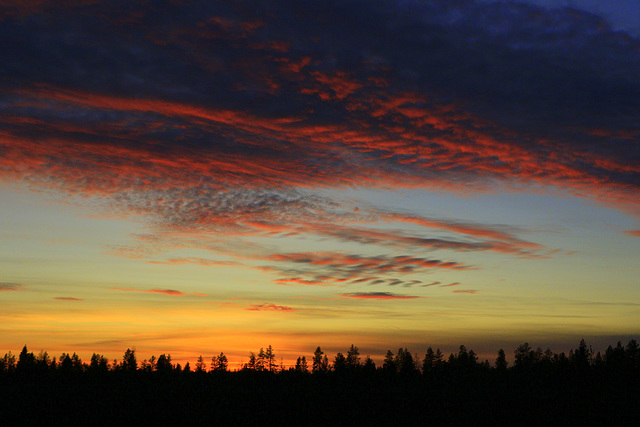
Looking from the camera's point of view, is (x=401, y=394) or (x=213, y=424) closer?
(x=213, y=424)

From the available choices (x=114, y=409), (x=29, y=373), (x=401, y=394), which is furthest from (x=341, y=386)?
(x=29, y=373)

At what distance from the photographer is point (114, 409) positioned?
94.6 meters

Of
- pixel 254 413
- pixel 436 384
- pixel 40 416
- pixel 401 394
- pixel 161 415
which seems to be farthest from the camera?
pixel 436 384

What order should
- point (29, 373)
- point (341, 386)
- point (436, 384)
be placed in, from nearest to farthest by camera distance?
point (341, 386) → point (436, 384) → point (29, 373)

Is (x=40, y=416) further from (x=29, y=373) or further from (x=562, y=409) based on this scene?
(x=29, y=373)

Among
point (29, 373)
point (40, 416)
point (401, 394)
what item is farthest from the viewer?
point (29, 373)

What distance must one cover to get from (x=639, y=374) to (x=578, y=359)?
3188cm

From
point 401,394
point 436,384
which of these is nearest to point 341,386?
point 401,394

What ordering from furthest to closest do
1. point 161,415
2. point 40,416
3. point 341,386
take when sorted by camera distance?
point 341,386
point 161,415
point 40,416

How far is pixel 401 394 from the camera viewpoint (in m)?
121

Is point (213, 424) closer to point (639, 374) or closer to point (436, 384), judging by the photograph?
point (436, 384)

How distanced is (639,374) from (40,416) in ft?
507

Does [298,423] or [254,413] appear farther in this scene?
[254,413]

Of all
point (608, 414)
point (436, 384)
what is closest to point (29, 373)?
point (436, 384)
